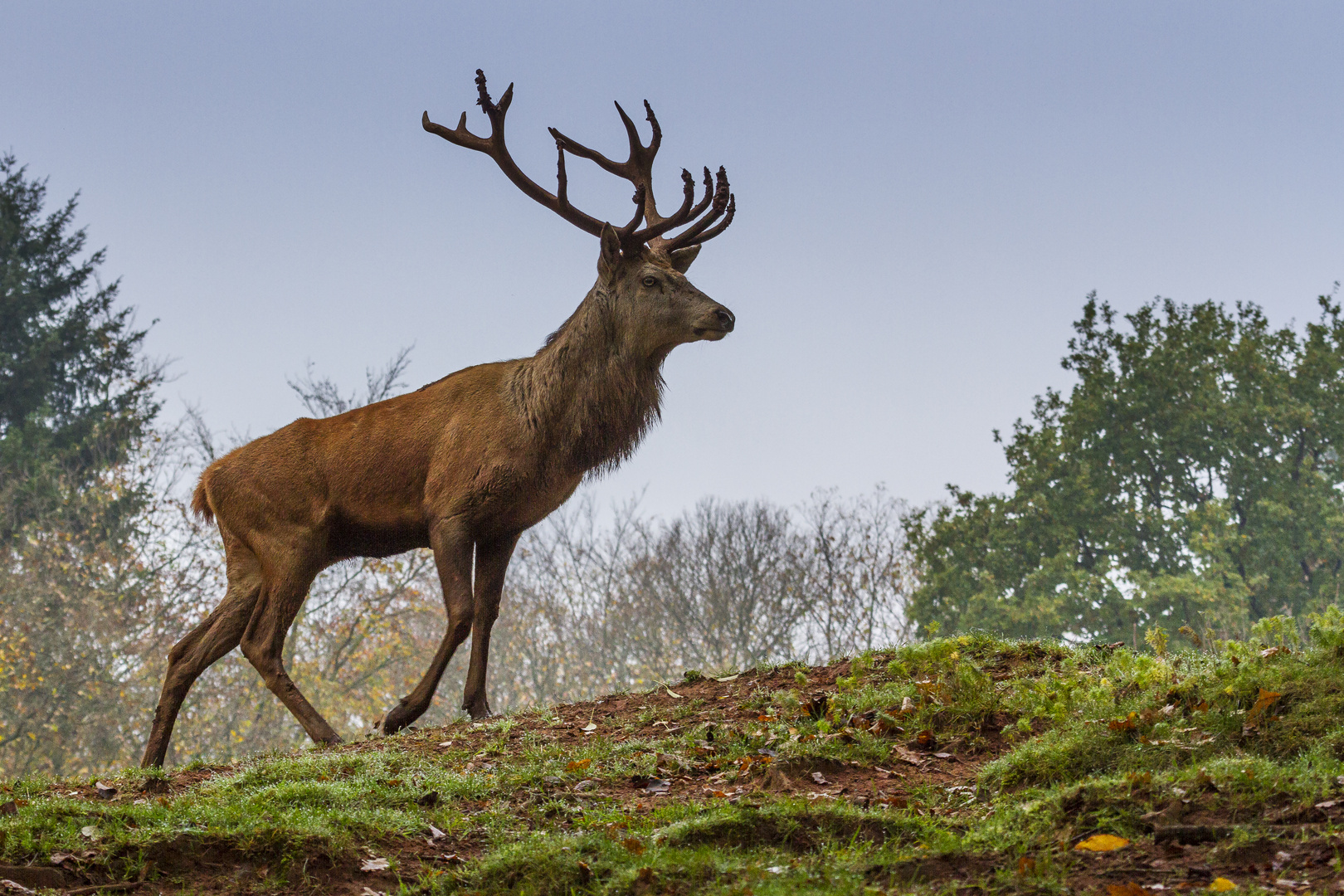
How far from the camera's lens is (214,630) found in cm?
→ 852

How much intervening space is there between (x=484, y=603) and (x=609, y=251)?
270 centimetres

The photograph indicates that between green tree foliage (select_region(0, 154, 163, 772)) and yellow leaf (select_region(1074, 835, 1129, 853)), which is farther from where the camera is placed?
green tree foliage (select_region(0, 154, 163, 772))

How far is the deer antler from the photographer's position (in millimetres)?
8797

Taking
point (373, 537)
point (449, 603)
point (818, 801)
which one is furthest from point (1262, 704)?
point (373, 537)

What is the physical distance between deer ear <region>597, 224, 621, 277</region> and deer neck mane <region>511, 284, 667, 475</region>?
0.51 feet

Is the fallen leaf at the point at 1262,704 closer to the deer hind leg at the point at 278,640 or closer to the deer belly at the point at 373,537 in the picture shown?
the deer belly at the point at 373,537

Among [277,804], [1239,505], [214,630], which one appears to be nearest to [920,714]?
[277,804]

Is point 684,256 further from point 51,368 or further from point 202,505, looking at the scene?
point 51,368

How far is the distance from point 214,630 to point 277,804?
11.9 ft

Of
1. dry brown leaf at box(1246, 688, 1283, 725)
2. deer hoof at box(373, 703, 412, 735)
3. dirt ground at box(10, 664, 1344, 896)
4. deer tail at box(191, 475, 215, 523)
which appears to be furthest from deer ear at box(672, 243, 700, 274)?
dry brown leaf at box(1246, 688, 1283, 725)

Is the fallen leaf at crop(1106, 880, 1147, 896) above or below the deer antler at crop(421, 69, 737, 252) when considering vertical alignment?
below

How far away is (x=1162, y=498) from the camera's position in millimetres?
30141

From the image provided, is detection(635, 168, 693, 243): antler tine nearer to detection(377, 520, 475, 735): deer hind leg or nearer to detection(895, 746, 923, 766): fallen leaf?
detection(377, 520, 475, 735): deer hind leg

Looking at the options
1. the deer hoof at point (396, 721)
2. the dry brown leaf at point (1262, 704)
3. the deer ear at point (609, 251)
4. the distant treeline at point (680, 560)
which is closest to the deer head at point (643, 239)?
the deer ear at point (609, 251)
